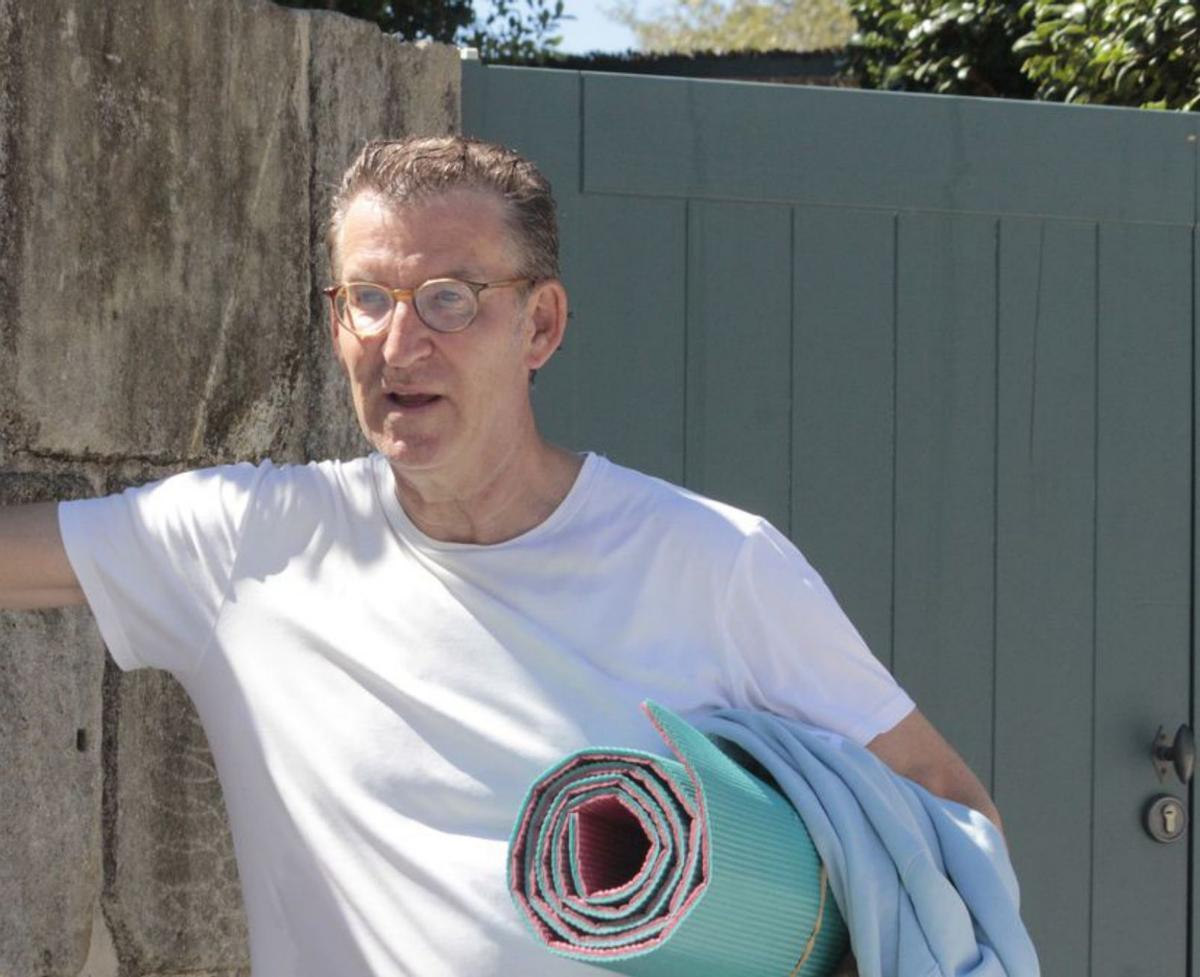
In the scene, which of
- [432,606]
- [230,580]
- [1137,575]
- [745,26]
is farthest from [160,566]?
[745,26]

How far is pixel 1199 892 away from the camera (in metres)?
3.65

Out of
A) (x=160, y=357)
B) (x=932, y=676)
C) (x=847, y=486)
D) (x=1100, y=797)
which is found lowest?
(x=1100, y=797)

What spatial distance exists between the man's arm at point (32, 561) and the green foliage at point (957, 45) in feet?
13.3

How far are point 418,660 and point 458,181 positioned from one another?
50cm

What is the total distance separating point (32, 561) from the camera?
7.37 ft

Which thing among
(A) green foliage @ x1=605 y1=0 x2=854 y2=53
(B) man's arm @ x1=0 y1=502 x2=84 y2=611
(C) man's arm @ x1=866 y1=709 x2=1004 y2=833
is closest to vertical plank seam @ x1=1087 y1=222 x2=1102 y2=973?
(C) man's arm @ x1=866 y1=709 x2=1004 y2=833

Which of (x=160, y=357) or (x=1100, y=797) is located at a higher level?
(x=160, y=357)

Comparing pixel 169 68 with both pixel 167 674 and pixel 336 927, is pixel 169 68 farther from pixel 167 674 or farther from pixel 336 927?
pixel 336 927

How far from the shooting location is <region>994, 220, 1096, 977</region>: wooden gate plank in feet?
11.5

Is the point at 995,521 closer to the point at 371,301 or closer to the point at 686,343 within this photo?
the point at 686,343

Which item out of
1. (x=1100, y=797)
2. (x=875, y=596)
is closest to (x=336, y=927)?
(x=875, y=596)

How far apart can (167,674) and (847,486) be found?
1.18m

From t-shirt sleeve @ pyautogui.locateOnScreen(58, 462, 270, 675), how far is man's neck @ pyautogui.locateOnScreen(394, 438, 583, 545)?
0.64 ft

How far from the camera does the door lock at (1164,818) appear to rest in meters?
3.58
